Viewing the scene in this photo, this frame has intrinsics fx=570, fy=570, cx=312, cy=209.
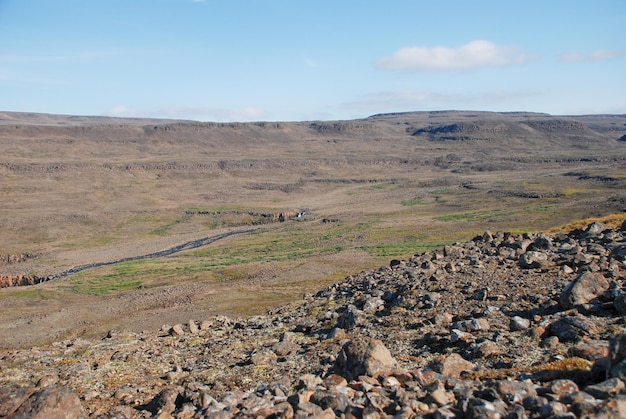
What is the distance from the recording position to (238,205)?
294 feet

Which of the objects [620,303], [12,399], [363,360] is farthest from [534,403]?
[12,399]

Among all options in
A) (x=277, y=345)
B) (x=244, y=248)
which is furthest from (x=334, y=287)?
(x=244, y=248)

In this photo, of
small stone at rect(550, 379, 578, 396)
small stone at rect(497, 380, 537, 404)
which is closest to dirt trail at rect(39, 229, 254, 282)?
small stone at rect(497, 380, 537, 404)

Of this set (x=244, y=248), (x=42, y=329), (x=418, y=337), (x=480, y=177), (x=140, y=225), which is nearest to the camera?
(x=418, y=337)

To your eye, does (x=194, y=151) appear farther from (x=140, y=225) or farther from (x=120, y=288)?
(x=120, y=288)

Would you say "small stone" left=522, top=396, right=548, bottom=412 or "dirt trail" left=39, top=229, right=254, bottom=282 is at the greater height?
"small stone" left=522, top=396, right=548, bottom=412

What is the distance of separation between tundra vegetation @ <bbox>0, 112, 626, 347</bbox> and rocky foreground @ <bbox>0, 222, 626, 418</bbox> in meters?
9.92

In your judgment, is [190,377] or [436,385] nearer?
[436,385]

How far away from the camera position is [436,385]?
31.8 feet

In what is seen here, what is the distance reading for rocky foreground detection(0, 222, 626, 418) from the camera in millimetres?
9305

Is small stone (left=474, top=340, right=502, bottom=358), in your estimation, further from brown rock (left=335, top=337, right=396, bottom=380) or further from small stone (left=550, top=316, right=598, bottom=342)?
brown rock (left=335, top=337, right=396, bottom=380)

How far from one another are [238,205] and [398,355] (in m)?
77.1

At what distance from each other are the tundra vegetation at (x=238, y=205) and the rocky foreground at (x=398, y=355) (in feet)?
32.5

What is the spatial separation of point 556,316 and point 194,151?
136 meters
